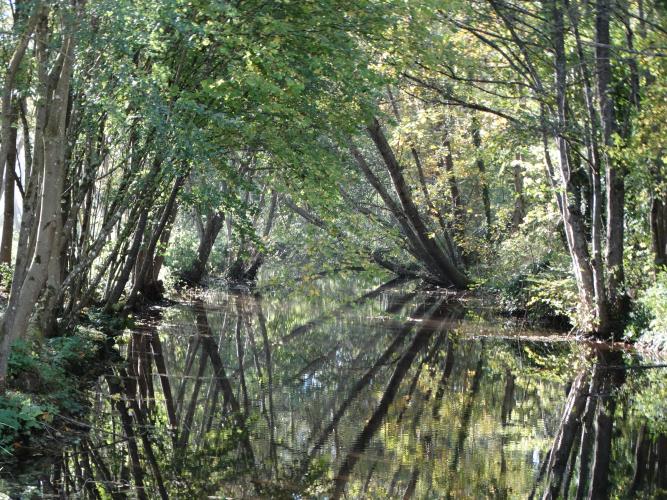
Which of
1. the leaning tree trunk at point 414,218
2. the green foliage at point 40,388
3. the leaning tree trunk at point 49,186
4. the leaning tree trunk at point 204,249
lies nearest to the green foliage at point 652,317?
the leaning tree trunk at point 414,218

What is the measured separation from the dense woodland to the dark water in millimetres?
1336

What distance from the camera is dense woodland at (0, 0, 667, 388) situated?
8852 millimetres

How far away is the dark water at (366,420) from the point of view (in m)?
7.02

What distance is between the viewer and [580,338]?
627 inches

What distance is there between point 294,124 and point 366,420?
3.99 m

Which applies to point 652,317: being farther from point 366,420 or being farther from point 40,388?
point 40,388

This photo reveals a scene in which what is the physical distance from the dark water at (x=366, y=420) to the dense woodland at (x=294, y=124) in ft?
4.38

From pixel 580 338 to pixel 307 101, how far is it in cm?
816

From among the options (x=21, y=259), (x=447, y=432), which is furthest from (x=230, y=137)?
(x=447, y=432)

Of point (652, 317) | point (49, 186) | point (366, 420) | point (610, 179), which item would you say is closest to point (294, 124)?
point (49, 186)

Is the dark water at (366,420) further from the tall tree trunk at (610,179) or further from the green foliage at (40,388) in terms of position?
the tall tree trunk at (610,179)

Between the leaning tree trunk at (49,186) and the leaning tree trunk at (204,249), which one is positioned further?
the leaning tree trunk at (204,249)

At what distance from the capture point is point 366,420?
955 cm

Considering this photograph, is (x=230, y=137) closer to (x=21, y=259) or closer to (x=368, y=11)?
(x=368, y=11)
